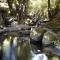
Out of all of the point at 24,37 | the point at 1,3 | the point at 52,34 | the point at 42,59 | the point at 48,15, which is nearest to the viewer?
the point at 42,59

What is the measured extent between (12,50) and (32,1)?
407 centimetres

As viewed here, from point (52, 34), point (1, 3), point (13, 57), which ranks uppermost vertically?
point (1, 3)

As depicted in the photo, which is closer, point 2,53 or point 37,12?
point 2,53

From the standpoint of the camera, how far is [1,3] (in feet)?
39.6

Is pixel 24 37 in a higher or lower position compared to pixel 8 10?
lower

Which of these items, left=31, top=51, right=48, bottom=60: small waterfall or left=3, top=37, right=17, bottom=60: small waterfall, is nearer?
left=31, top=51, right=48, bottom=60: small waterfall

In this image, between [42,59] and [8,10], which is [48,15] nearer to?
[8,10]

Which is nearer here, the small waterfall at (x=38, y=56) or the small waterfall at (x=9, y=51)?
the small waterfall at (x=38, y=56)

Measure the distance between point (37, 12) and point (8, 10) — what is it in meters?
1.42

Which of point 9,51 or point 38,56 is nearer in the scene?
point 38,56

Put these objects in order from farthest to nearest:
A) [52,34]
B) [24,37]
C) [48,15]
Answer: [48,15] < [24,37] < [52,34]

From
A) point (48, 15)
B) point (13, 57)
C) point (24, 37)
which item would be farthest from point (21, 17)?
point (13, 57)

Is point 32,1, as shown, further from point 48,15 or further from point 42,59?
point 42,59

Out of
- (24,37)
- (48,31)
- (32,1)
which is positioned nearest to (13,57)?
(24,37)
